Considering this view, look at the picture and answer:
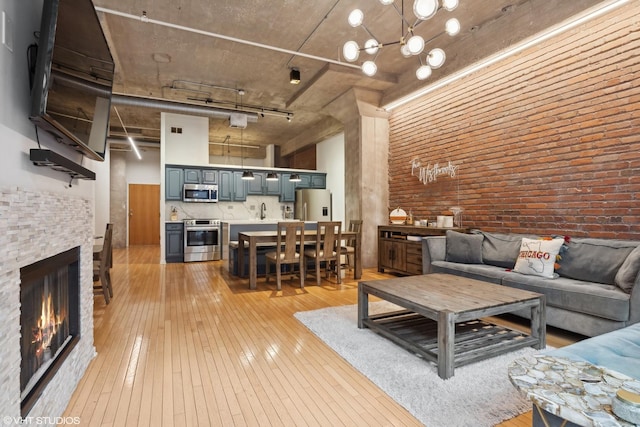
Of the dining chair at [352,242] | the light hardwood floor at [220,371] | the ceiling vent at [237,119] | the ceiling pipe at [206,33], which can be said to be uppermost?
the ceiling pipe at [206,33]

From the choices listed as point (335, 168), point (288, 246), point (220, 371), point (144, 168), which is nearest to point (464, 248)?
point (288, 246)

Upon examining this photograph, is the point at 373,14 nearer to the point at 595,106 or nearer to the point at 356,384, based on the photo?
the point at 595,106

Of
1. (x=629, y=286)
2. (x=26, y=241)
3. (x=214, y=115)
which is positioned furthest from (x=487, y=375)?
(x=214, y=115)

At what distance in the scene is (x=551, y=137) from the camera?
3.83 meters

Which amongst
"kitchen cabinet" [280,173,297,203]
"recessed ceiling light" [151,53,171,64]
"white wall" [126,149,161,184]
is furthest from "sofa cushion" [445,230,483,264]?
"white wall" [126,149,161,184]

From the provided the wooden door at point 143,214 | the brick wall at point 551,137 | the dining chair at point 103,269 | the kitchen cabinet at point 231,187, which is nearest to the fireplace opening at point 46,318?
the dining chair at point 103,269

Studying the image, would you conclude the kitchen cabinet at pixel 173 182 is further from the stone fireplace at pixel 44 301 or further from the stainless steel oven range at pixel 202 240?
the stone fireplace at pixel 44 301

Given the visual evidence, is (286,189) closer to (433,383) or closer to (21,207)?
(433,383)

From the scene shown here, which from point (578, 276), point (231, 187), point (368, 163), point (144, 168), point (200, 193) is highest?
point (144, 168)

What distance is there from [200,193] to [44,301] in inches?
241

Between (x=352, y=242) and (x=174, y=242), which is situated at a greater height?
(x=352, y=242)

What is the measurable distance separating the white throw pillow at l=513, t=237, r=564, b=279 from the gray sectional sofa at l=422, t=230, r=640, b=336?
0.07m

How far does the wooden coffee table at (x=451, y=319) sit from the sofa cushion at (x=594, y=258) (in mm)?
865

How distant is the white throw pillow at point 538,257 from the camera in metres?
3.28
